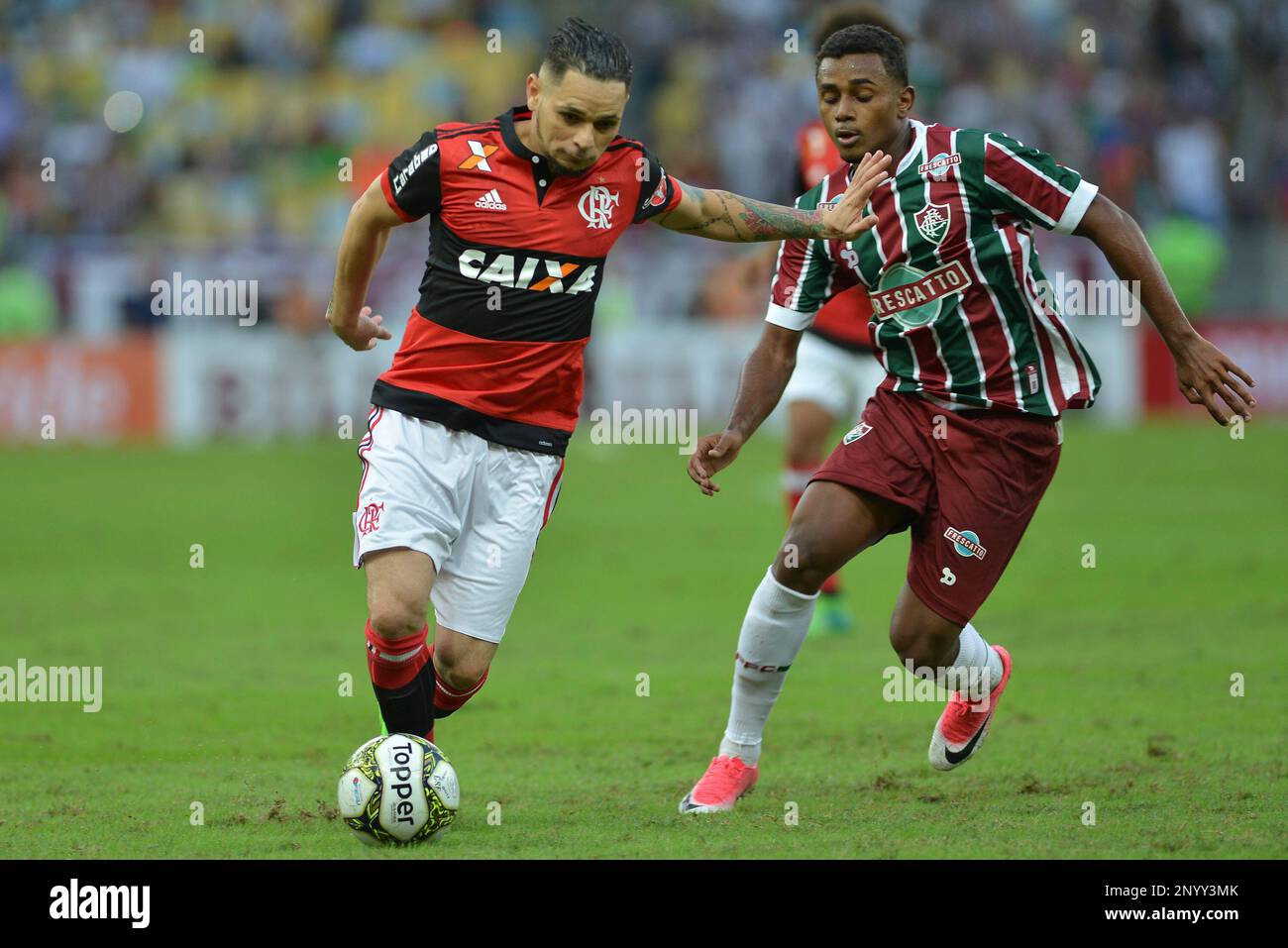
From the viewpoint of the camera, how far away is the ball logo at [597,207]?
575 cm

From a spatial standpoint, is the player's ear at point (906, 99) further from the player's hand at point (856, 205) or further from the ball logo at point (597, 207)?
the ball logo at point (597, 207)

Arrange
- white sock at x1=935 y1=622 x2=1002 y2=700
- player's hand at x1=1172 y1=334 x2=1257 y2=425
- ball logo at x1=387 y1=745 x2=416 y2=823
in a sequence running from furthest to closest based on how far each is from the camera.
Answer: white sock at x1=935 y1=622 x2=1002 y2=700
player's hand at x1=1172 y1=334 x2=1257 y2=425
ball logo at x1=387 y1=745 x2=416 y2=823

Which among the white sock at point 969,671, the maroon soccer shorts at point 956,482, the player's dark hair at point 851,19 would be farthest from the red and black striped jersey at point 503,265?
the player's dark hair at point 851,19

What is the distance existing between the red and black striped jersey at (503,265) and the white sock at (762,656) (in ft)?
2.98

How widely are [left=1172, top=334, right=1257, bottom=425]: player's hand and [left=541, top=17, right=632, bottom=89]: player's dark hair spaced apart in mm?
1898

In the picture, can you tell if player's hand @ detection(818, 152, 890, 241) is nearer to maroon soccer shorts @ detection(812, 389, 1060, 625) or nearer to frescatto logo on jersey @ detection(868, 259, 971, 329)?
frescatto logo on jersey @ detection(868, 259, 971, 329)

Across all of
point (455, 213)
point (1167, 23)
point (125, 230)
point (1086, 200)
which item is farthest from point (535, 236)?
point (1167, 23)

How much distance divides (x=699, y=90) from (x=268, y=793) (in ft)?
67.9

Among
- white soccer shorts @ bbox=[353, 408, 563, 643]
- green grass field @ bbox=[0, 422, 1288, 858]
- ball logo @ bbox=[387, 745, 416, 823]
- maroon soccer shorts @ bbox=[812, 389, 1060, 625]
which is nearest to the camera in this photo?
ball logo @ bbox=[387, 745, 416, 823]

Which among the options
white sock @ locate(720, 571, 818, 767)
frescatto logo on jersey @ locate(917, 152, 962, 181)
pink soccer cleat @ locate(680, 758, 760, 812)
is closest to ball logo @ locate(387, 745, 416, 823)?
pink soccer cleat @ locate(680, 758, 760, 812)

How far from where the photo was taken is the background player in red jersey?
9.77 metres

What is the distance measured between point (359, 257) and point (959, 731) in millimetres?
2593

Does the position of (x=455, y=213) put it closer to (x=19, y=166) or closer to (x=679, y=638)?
(x=679, y=638)

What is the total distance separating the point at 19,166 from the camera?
23984mm
